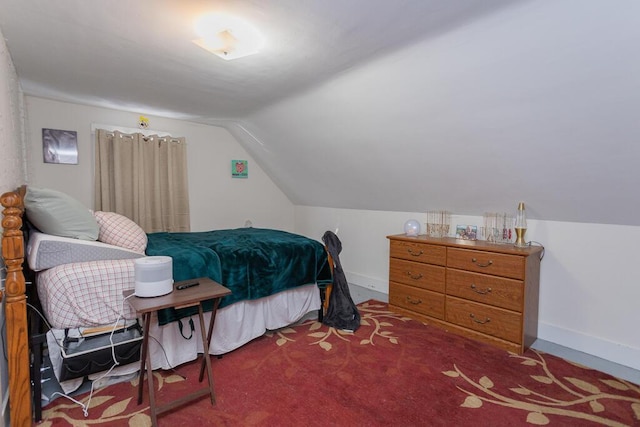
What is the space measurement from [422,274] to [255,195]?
9.35 feet

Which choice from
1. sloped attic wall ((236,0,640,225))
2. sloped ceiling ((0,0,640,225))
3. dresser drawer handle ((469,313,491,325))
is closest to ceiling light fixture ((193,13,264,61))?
sloped ceiling ((0,0,640,225))

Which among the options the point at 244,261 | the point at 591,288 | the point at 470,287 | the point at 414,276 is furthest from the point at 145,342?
the point at 591,288

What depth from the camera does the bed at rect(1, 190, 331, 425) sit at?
155 cm

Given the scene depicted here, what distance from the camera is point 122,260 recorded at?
2.08 m

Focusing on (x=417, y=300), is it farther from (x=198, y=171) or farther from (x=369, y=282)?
(x=198, y=171)

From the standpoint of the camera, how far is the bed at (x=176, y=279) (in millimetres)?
1548

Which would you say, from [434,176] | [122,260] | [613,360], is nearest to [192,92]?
[122,260]

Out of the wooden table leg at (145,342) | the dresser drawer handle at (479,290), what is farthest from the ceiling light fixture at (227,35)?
the dresser drawer handle at (479,290)

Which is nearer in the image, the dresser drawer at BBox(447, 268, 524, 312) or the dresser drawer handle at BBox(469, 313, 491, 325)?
the dresser drawer at BBox(447, 268, 524, 312)

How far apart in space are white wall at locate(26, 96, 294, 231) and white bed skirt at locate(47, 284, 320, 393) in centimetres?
211

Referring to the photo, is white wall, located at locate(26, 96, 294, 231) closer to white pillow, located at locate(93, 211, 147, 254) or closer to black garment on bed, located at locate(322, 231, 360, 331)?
white pillow, located at locate(93, 211, 147, 254)

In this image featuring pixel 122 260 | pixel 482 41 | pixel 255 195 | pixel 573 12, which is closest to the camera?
pixel 573 12

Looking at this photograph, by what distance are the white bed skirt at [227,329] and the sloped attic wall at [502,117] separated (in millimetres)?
1581

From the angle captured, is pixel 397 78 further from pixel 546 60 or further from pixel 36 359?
pixel 36 359
